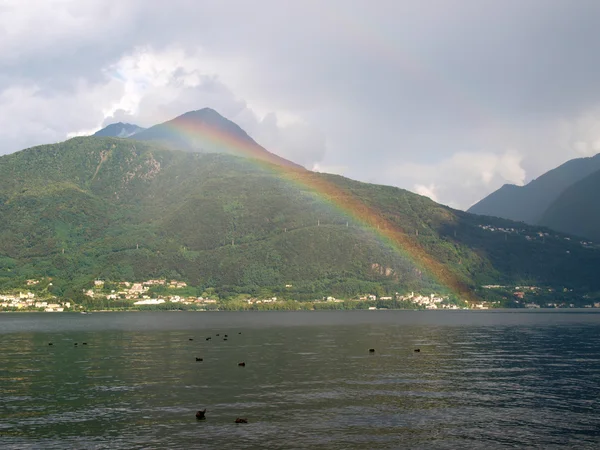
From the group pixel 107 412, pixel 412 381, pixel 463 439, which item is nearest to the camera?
pixel 463 439

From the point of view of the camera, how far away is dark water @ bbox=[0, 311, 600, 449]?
49844 mm

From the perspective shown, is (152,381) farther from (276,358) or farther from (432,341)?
(432,341)

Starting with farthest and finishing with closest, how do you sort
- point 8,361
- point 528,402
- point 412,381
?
point 8,361, point 412,381, point 528,402

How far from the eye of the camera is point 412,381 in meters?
78.6

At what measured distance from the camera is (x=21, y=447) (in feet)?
152

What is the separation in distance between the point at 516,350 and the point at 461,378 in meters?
46.8

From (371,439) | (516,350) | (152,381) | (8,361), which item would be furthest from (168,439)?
(516,350)

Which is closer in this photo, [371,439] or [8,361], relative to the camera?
[371,439]

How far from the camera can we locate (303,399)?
216ft

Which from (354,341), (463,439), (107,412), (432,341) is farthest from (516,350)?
(107,412)

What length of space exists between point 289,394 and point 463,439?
24.5 m

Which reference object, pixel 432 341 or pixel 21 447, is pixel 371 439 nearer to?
pixel 21 447

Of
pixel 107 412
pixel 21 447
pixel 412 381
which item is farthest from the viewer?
pixel 412 381

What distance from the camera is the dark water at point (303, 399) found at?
49.8 metres
